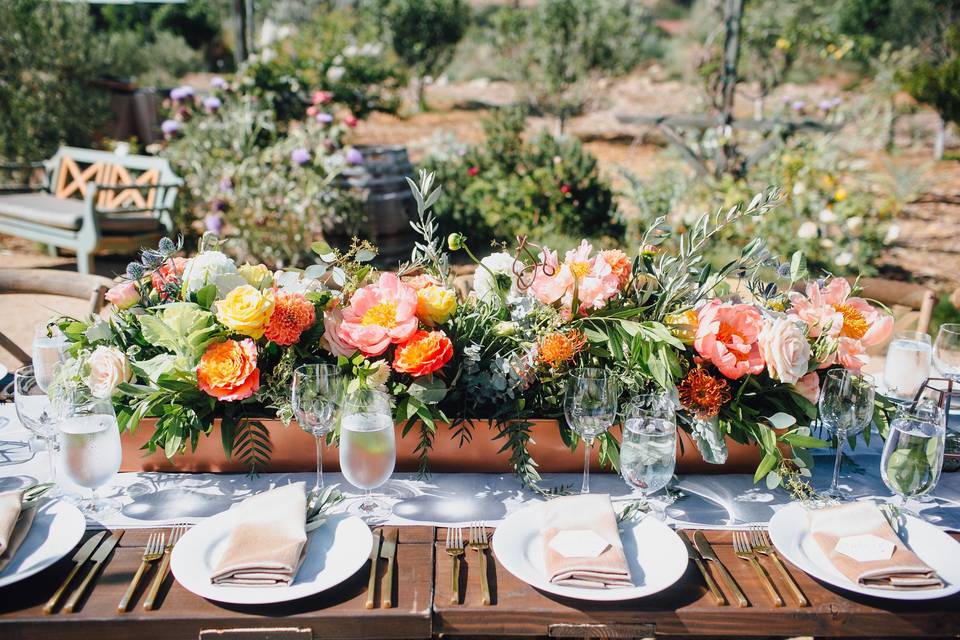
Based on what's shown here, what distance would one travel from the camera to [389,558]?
4.66 ft

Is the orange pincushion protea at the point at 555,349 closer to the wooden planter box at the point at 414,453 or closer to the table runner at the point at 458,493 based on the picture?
the wooden planter box at the point at 414,453

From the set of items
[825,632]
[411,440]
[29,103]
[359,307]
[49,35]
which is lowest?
[825,632]

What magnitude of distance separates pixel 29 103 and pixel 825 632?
8122mm

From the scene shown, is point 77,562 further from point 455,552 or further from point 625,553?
point 625,553

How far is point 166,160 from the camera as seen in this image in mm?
6309

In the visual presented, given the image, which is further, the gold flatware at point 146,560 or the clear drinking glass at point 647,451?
the clear drinking glass at point 647,451

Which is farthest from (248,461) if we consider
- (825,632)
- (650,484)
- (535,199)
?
(535,199)

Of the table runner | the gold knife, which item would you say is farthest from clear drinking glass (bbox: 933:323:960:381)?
the gold knife

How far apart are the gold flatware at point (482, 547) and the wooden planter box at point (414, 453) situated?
8.6 inches

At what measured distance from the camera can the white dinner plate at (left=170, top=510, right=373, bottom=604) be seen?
130 centimetres

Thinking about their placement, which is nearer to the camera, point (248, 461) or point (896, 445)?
point (896, 445)

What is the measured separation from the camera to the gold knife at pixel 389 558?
1300mm

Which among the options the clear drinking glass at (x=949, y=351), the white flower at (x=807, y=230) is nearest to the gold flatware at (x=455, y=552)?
the clear drinking glass at (x=949, y=351)

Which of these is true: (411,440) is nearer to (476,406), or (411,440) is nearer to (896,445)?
(476,406)
